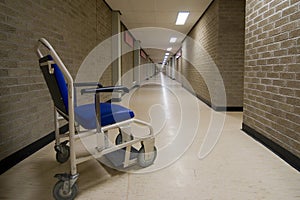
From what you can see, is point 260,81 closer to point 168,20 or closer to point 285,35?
point 285,35

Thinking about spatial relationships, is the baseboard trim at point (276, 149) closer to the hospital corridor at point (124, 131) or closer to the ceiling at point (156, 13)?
the hospital corridor at point (124, 131)

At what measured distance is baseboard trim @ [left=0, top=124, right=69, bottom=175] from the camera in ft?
7.12

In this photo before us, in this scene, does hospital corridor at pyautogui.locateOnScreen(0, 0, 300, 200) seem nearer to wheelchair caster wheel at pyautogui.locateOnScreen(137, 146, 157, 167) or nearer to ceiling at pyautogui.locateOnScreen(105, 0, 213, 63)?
wheelchair caster wheel at pyautogui.locateOnScreen(137, 146, 157, 167)

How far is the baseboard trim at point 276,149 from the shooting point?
7.35ft

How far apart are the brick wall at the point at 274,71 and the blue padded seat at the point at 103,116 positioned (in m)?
1.59

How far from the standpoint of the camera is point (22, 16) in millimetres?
2488

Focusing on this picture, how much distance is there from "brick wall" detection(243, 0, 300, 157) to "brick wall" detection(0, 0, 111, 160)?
2.46m

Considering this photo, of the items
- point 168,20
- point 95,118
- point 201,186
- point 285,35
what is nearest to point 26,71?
point 95,118

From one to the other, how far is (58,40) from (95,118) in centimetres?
199

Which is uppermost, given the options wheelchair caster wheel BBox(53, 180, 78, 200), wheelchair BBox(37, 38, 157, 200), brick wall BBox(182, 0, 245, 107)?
brick wall BBox(182, 0, 245, 107)

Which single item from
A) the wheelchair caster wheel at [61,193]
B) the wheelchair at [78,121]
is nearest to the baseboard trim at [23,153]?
the wheelchair at [78,121]

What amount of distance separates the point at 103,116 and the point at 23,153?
1.16 meters

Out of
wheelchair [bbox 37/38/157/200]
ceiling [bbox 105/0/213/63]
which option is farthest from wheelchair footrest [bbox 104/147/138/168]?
ceiling [bbox 105/0/213/63]

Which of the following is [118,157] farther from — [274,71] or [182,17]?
[182,17]
